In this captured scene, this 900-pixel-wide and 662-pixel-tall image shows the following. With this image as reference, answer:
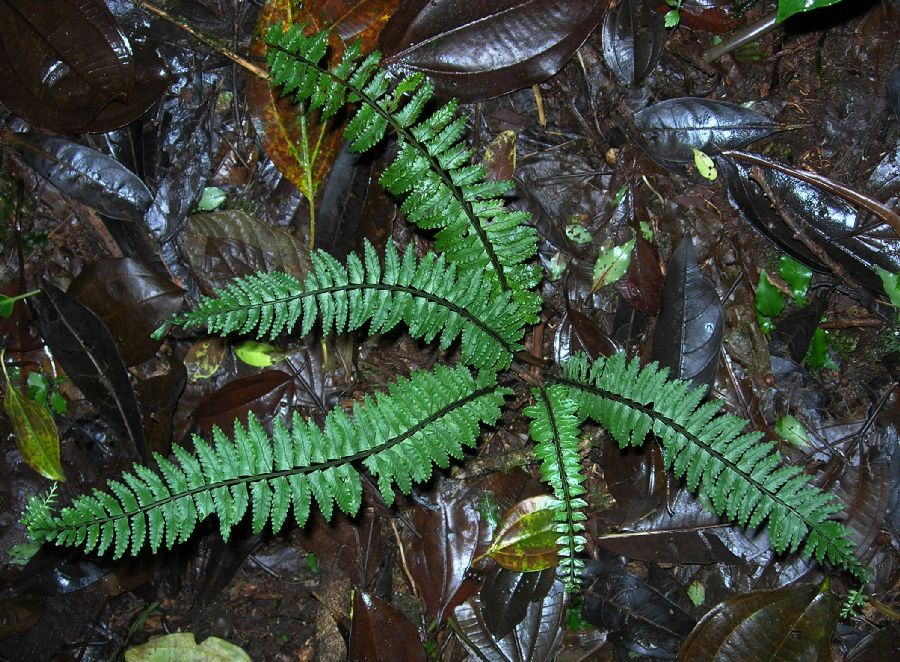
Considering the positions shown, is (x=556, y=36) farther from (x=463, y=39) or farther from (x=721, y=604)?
(x=721, y=604)

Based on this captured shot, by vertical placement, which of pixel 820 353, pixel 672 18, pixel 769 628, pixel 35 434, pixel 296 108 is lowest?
pixel 769 628

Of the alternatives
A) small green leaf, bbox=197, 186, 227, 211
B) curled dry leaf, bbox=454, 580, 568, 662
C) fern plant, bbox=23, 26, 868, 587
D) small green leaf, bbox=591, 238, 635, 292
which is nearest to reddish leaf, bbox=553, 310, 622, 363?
small green leaf, bbox=591, 238, 635, 292

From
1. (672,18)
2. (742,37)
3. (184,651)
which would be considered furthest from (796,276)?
(184,651)

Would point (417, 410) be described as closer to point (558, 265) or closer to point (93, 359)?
point (558, 265)

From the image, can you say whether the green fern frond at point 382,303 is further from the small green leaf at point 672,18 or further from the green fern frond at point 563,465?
the small green leaf at point 672,18

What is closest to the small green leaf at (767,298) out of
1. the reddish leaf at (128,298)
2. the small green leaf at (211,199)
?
the small green leaf at (211,199)
